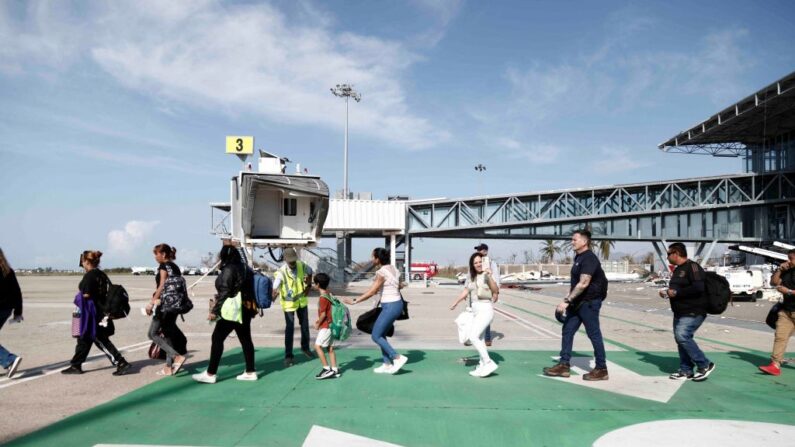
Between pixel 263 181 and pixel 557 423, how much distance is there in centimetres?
1697

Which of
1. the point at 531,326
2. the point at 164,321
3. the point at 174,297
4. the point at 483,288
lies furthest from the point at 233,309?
the point at 531,326

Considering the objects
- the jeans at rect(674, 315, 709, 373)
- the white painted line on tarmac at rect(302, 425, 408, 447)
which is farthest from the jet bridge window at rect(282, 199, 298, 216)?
the white painted line on tarmac at rect(302, 425, 408, 447)

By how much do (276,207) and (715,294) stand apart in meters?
18.2

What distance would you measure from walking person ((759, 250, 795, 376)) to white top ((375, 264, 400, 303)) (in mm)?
5205

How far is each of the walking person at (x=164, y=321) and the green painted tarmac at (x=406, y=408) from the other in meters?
→ 0.25

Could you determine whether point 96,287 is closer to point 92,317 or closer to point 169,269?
point 92,317

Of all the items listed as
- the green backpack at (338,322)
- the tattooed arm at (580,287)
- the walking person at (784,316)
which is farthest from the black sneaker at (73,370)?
the walking person at (784,316)

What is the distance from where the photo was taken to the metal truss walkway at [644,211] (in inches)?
1747

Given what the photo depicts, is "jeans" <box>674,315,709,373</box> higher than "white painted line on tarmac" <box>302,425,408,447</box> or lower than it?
higher

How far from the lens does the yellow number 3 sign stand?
67.9ft

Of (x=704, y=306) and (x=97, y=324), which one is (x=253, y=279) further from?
(x=704, y=306)

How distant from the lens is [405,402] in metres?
5.95

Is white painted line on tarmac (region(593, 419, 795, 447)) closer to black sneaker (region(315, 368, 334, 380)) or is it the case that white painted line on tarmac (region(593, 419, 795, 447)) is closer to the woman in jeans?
the woman in jeans

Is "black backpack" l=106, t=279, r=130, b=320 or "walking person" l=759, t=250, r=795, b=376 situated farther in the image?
"walking person" l=759, t=250, r=795, b=376
